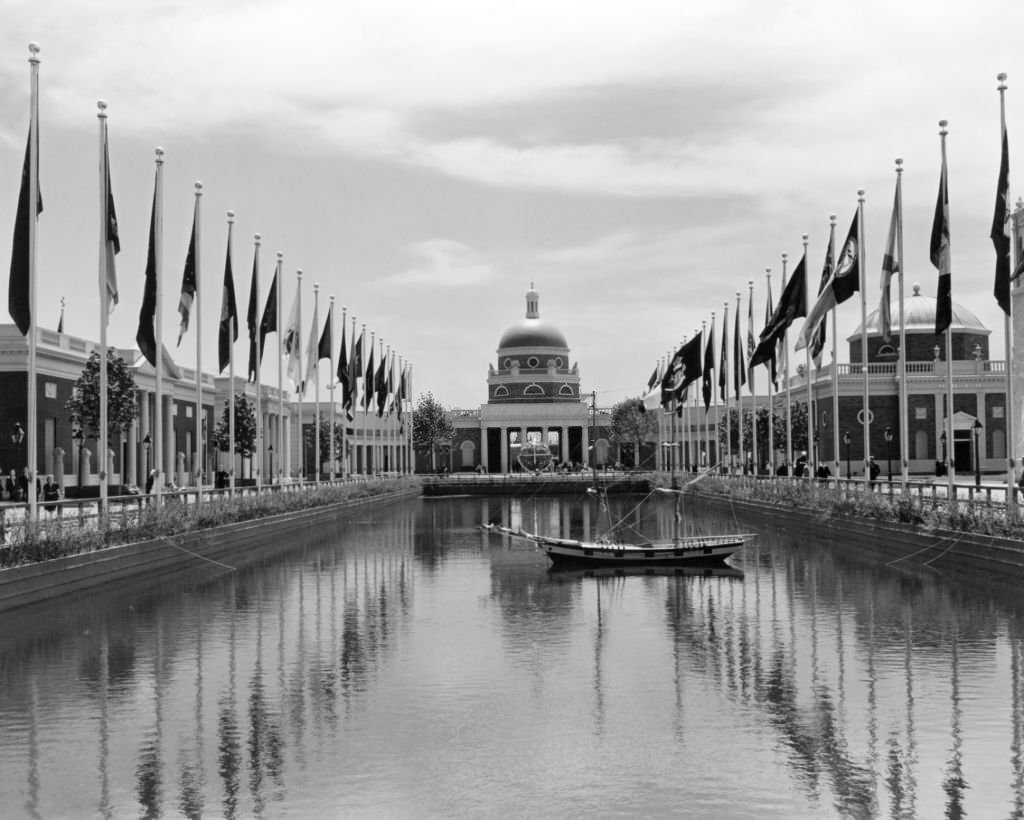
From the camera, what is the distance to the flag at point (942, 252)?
111 feet

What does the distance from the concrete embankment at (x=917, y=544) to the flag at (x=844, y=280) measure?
6771 mm

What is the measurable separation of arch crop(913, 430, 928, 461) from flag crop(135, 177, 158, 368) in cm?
6475

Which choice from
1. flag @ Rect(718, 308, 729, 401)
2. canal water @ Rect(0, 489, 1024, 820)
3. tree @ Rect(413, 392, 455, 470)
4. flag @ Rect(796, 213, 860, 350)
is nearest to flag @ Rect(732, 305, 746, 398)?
flag @ Rect(718, 308, 729, 401)

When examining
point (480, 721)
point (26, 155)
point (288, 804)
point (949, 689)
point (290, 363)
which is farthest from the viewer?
point (290, 363)

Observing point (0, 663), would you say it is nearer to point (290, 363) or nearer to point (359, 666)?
point (359, 666)

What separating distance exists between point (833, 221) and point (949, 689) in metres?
31.6

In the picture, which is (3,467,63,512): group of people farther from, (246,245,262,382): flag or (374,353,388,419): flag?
(374,353,388,419): flag

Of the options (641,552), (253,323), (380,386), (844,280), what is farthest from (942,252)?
(380,386)

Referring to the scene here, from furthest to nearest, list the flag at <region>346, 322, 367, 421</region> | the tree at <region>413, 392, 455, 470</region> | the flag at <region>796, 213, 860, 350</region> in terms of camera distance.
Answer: the tree at <region>413, 392, 455, 470</region> < the flag at <region>346, 322, 367, 421</region> < the flag at <region>796, 213, 860, 350</region>

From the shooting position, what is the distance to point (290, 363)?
52.4 m

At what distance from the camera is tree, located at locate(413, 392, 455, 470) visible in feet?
455

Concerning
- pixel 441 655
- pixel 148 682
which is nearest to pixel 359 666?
pixel 441 655

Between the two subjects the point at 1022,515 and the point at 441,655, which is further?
the point at 1022,515

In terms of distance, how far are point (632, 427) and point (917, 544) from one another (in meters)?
114
